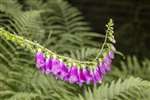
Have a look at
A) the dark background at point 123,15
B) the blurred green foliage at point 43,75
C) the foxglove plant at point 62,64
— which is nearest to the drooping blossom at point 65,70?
the foxglove plant at point 62,64

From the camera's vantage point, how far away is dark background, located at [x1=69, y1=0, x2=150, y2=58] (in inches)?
305

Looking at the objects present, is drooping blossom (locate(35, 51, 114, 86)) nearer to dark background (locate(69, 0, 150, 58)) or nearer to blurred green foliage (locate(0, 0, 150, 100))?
blurred green foliage (locate(0, 0, 150, 100))

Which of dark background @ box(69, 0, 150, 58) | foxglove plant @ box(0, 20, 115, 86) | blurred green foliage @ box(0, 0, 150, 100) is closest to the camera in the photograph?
foxglove plant @ box(0, 20, 115, 86)

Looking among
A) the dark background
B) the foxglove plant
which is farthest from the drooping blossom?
the dark background

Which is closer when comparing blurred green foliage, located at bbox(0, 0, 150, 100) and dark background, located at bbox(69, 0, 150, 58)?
blurred green foliage, located at bbox(0, 0, 150, 100)

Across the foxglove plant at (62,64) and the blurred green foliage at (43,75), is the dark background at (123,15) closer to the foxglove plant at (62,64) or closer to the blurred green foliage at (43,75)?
the blurred green foliage at (43,75)

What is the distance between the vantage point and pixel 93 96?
12.8ft

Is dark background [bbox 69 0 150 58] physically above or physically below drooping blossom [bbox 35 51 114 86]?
above

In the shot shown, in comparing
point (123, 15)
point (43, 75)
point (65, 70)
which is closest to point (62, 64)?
point (65, 70)

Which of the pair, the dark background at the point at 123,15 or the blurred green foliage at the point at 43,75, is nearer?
the blurred green foliage at the point at 43,75

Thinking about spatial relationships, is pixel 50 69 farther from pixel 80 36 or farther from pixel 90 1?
pixel 90 1

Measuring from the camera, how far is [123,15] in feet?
26.0

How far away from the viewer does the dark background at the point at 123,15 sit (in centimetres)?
775

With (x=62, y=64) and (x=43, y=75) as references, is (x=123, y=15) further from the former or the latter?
(x=62, y=64)
